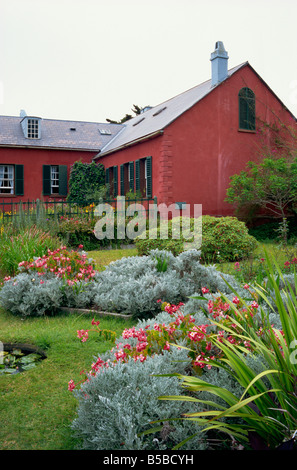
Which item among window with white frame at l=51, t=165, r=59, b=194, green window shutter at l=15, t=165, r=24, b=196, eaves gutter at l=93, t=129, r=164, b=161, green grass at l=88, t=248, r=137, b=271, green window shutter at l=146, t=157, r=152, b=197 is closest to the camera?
green grass at l=88, t=248, r=137, b=271

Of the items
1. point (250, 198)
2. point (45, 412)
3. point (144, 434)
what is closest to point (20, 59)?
point (45, 412)

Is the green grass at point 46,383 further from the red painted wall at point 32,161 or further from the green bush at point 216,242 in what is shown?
the red painted wall at point 32,161

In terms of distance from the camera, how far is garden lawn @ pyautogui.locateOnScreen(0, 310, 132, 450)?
2562 mm

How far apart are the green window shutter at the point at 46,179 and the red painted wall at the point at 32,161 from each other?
17cm

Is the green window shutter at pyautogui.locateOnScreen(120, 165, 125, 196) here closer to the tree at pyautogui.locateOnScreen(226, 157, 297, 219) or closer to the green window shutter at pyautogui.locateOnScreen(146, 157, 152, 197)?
the green window shutter at pyautogui.locateOnScreen(146, 157, 152, 197)

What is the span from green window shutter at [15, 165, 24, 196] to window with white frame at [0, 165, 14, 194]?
1.23 ft

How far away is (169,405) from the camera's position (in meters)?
2.31

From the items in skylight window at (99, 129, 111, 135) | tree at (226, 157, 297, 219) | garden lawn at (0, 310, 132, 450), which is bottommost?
garden lawn at (0, 310, 132, 450)

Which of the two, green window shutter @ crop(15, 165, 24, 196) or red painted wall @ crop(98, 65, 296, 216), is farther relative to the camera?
green window shutter @ crop(15, 165, 24, 196)

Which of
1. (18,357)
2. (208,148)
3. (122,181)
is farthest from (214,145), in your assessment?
(18,357)

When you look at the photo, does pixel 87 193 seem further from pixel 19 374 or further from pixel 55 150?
pixel 19 374

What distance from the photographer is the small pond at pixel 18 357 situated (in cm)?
382

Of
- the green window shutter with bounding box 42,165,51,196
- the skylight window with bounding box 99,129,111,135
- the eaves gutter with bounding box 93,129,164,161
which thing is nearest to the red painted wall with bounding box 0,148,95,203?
the green window shutter with bounding box 42,165,51,196
